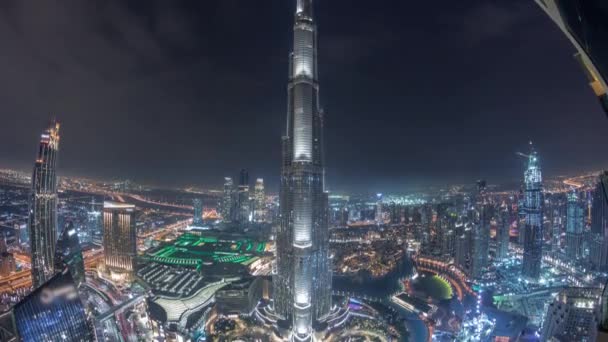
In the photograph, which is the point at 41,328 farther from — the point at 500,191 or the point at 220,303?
the point at 500,191

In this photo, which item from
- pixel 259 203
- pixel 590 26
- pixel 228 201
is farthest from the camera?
pixel 259 203

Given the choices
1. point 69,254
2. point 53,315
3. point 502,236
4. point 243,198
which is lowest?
point 502,236

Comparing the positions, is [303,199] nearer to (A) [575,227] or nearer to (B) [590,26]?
(B) [590,26]

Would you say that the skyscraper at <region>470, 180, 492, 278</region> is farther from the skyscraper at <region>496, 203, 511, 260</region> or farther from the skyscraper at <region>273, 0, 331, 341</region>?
the skyscraper at <region>273, 0, 331, 341</region>

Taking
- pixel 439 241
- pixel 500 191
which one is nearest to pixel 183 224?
pixel 439 241

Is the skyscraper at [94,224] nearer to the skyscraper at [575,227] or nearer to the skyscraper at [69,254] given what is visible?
the skyscraper at [69,254]

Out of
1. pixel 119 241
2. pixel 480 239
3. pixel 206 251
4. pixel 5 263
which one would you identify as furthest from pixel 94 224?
pixel 480 239
